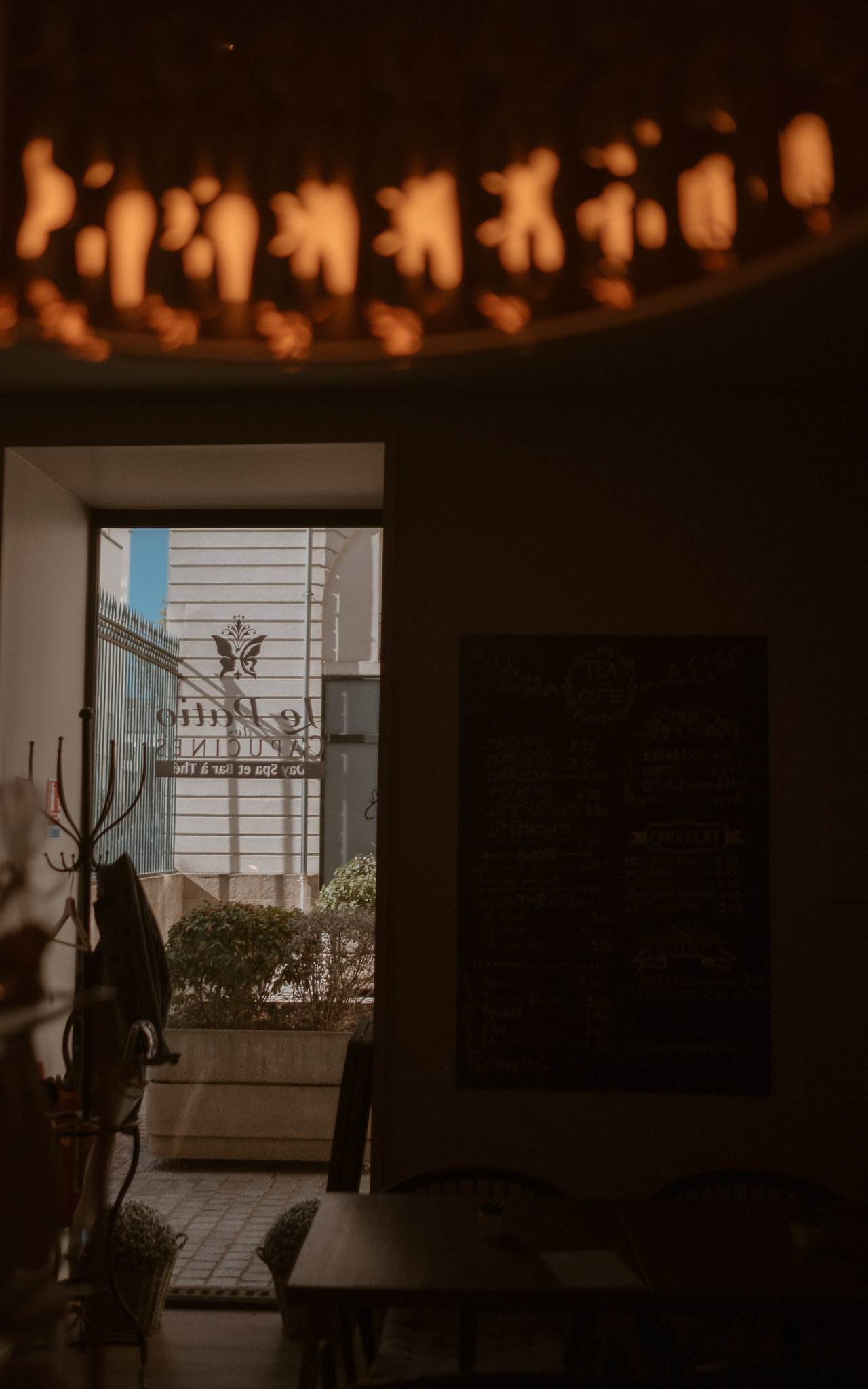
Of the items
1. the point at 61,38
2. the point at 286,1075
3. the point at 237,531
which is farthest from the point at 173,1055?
the point at 61,38

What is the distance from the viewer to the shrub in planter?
141 inches

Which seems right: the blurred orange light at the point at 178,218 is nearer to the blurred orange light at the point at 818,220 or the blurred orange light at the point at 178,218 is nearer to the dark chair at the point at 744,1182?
the blurred orange light at the point at 818,220

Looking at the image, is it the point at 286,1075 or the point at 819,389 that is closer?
the point at 819,389

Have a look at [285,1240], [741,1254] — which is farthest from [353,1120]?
[741,1254]

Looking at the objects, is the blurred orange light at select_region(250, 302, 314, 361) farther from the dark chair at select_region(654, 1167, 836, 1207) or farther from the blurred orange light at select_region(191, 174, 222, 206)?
the dark chair at select_region(654, 1167, 836, 1207)

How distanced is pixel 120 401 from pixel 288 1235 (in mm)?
2966

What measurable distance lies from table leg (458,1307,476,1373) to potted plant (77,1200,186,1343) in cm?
145

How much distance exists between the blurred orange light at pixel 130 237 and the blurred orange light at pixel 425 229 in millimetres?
533

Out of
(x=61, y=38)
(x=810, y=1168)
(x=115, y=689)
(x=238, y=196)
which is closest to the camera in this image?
(x=61, y=38)

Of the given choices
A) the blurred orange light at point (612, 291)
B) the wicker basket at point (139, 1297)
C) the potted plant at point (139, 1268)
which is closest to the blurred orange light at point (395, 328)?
the blurred orange light at point (612, 291)

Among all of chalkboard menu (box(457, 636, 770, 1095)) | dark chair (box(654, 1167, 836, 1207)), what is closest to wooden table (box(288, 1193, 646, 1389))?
dark chair (box(654, 1167, 836, 1207))

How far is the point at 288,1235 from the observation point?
3.61 metres

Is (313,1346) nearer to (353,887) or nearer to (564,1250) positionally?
(564,1250)

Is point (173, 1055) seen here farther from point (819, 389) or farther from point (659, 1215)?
point (819, 389)
